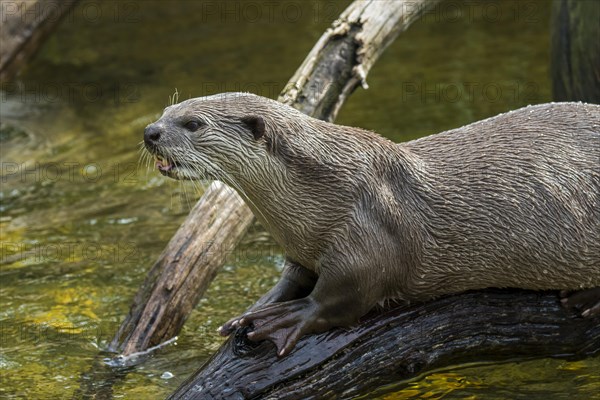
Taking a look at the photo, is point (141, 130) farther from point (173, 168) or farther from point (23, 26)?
point (173, 168)

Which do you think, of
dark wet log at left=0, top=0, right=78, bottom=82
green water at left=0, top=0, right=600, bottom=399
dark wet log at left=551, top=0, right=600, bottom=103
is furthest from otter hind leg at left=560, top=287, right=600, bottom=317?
dark wet log at left=0, top=0, right=78, bottom=82

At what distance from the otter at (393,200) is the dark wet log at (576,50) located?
2.20m

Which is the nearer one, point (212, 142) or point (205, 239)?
point (212, 142)

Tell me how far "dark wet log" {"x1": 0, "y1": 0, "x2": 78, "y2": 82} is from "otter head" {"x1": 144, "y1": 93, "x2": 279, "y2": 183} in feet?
11.1

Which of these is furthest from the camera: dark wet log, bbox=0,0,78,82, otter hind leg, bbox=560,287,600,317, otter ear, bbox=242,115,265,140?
dark wet log, bbox=0,0,78,82

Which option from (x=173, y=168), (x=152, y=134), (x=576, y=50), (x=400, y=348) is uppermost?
(x=576, y=50)

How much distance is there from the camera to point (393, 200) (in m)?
3.78

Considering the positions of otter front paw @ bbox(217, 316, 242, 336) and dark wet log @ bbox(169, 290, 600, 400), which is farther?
otter front paw @ bbox(217, 316, 242, 336)

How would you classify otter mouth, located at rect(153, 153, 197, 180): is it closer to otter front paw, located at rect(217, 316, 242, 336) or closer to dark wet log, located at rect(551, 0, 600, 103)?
otter front paw, located at rect(217, 316, 242, 336)

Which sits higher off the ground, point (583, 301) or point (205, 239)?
point (205, 239)

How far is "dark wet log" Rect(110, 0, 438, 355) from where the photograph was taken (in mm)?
4660

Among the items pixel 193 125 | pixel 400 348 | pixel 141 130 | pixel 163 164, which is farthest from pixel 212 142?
pixel 141 130

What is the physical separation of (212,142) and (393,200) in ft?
2.17

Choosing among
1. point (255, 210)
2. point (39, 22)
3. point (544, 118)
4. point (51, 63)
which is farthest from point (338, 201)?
point (51, 63)
